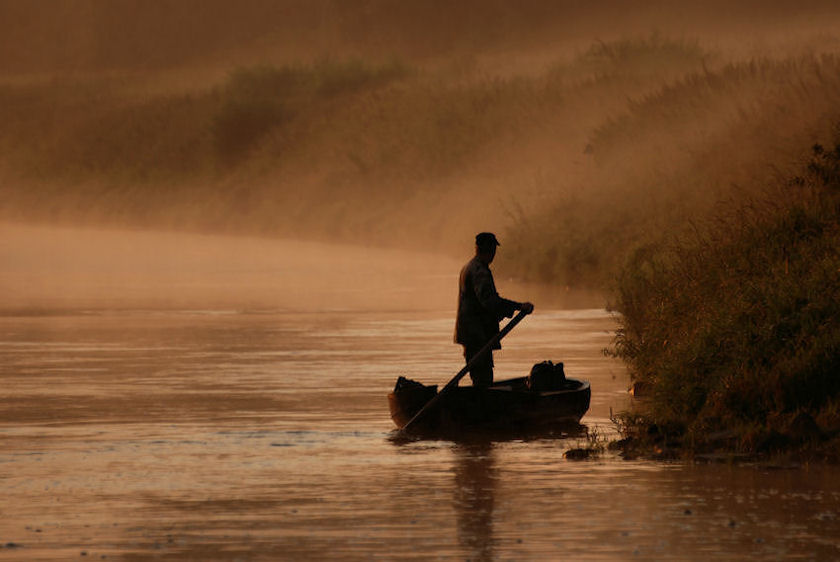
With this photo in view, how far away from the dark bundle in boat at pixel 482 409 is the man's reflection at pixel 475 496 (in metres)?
0.57

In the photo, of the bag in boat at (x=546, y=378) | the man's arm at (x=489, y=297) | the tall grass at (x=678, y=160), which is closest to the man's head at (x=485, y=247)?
the man's arm at (x=489, y=297)

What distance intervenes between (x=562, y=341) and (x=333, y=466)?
15.7m

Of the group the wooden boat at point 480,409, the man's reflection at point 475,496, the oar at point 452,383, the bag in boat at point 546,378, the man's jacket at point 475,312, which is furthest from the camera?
the bag in boat at point 546,378

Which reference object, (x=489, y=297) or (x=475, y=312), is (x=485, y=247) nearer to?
(x=489, y=297)

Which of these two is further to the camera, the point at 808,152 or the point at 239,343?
the point at 808,152

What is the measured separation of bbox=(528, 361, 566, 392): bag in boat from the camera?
21938 millimetres

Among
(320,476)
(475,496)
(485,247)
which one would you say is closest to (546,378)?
(485,247)

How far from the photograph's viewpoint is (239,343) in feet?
114

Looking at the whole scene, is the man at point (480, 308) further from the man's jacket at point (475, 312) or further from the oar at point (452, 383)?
the oar at point (452, 383)

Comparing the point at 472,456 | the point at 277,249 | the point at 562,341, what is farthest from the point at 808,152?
the point at 277,249

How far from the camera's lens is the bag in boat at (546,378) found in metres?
21.9

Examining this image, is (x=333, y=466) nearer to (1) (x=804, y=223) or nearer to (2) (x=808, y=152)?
(1) (x=804, y=223)

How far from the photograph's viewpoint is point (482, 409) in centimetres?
2070

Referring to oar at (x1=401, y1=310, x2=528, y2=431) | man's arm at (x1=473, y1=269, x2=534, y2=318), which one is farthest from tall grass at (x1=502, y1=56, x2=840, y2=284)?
oar at (x1=401, y1=310, x2=528, y2=431)
